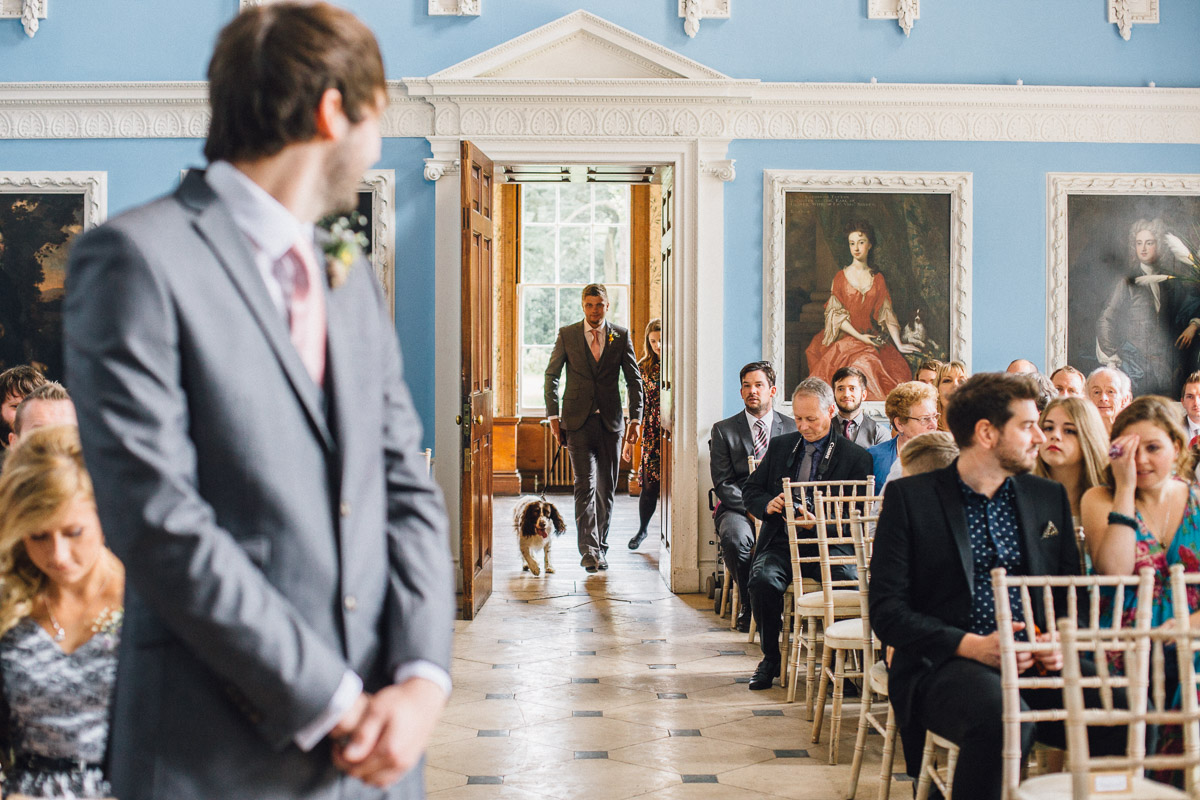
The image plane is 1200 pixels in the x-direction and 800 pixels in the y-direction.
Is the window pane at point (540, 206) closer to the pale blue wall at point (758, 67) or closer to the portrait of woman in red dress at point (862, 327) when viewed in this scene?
the pale blue wall at point (758, 67)

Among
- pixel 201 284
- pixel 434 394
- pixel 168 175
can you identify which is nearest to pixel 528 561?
pixel 434 394

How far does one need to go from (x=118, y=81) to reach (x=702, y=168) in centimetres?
399

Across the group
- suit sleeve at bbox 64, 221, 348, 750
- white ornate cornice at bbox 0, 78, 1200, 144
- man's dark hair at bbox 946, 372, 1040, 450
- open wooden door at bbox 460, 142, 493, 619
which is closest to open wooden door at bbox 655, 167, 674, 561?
white ornate cornice at bbox 0, 78, 1200, 144

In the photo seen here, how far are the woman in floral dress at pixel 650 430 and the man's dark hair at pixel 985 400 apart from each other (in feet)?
16.8

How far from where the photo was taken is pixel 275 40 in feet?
4.08

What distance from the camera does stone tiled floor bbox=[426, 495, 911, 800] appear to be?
13.2 feet

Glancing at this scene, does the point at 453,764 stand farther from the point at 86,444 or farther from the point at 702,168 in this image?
the point at 702,168

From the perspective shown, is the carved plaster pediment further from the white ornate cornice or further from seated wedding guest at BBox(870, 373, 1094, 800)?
seated wedding guest at BBox(870, 373, 1094, 800)

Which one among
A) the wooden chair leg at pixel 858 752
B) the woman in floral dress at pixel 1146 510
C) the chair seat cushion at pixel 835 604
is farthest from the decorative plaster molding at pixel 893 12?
the wooden chair leg at pixel 858 752

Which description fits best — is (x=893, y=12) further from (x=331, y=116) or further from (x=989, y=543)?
(x=331, y=116)

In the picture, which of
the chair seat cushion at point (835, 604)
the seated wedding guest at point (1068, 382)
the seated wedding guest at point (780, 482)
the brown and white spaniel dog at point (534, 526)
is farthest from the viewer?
the brown and white spaniel dog at point (534, 526)

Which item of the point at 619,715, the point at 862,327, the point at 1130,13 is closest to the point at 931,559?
the point at 619,715

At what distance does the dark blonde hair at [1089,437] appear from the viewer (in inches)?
140

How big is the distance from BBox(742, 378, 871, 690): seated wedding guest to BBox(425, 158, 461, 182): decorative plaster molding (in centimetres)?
302
